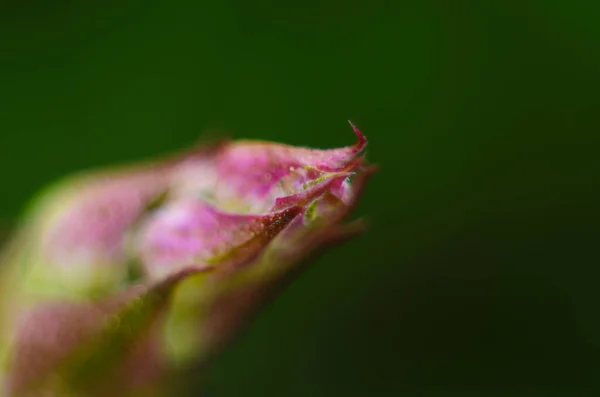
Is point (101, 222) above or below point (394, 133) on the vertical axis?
above

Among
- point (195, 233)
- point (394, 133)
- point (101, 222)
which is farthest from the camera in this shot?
point (394, 133)

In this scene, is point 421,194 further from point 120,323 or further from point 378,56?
point 120,323

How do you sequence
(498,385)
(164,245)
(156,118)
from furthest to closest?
(156,118) → (498,385) → (164,245)

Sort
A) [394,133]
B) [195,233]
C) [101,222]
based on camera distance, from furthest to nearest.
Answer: [394,133], [101,222], [195,233]

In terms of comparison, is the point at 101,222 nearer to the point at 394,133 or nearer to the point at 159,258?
the point at 159,258

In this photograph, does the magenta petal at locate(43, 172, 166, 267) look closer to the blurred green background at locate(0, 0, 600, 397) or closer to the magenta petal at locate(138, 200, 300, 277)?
the magenta petal at locate(138, 200, 300, 277)

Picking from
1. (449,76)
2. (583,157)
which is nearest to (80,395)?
(449,76)

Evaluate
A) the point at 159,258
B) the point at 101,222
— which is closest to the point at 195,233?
the point at 159,258
